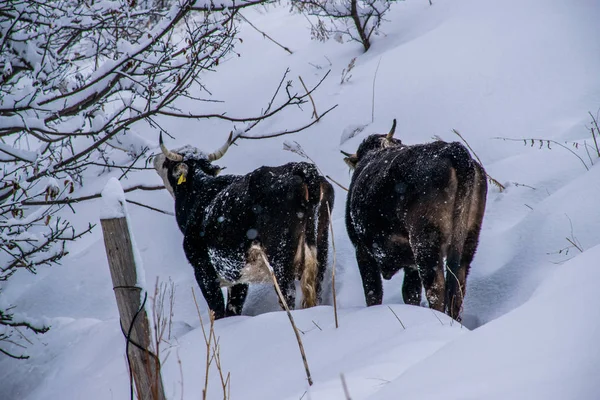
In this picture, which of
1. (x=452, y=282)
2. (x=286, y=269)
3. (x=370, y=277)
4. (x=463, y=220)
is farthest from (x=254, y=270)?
(x=463, y=220)

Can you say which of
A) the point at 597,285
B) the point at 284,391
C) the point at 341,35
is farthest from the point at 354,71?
the point at 597,285

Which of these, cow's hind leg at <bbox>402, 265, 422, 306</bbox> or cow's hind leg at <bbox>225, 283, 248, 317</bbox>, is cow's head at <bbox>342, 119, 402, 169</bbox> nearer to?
cow's hind leg at <bbox>402, 265, 422, 306</bbox>

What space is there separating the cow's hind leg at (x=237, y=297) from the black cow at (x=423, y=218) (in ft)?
4.60

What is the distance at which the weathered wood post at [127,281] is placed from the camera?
2348 mm

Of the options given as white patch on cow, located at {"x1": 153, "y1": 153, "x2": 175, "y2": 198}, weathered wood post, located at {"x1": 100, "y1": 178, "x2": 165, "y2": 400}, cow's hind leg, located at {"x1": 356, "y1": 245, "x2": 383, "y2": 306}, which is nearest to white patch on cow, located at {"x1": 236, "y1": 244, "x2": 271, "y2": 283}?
cow's hind leg, located at {"x1": 356, "y1": 245, "x2": 383, "y2": 306}

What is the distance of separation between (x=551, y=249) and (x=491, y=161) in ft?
5.93

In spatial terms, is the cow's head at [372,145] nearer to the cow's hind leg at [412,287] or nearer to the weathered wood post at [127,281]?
the cow's hind leg at [412,287]

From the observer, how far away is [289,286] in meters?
4.75

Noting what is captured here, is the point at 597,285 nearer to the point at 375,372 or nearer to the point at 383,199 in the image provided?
the point at 375,372

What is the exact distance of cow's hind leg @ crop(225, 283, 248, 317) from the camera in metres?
5.43

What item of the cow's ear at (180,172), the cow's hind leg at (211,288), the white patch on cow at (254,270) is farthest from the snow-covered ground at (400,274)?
the cow's ear at (180,172)

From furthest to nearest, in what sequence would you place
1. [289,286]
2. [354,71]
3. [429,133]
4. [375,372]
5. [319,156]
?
[354,71] → [319,156] → [429,133] → [289,286] → [375,372]

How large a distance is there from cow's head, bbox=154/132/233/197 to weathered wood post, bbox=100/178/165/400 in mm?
3326

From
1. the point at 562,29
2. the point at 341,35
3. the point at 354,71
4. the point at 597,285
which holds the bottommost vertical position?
the point at 597,285
